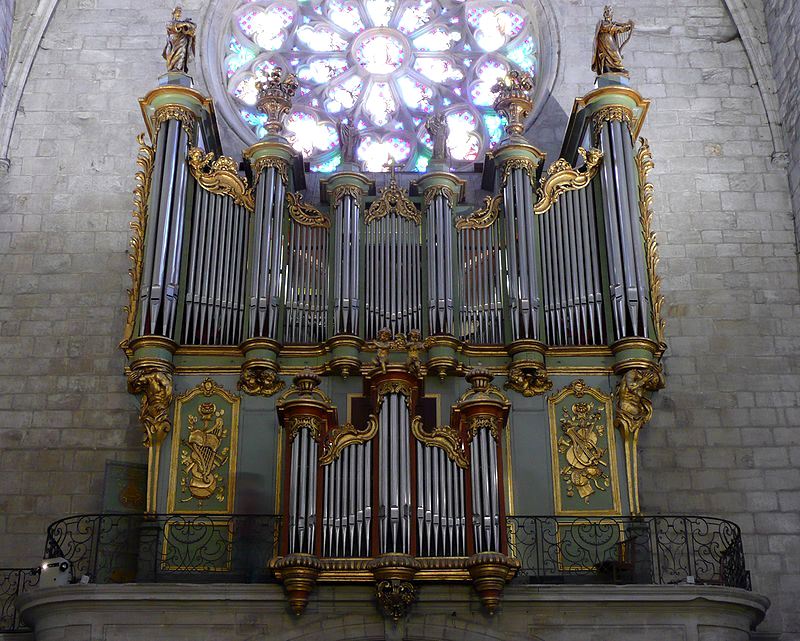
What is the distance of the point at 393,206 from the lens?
47.0 ft

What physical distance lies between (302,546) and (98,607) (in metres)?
1.98

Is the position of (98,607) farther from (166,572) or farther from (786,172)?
(786,172)

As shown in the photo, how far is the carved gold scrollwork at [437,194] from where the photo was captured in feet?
46.9

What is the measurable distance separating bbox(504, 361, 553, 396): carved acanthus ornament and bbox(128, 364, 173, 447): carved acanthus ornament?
3.69m

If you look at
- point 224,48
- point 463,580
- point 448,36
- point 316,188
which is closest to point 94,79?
point 224,48

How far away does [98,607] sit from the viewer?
11242 millimetres

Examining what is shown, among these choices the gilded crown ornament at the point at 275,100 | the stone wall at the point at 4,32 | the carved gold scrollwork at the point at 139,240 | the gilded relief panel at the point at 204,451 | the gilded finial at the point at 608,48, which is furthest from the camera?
the stone wall at the point at 4,32

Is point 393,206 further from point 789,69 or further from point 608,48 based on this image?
point 789,69

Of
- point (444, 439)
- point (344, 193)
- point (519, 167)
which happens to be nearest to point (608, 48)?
point (519, 167)

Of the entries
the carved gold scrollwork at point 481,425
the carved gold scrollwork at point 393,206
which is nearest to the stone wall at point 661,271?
the carved gold scrollwork at point 393,206

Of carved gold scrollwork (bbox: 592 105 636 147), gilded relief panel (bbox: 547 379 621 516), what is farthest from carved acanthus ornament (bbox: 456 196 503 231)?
gilded relief panel (bbox: 547 379 621 516)

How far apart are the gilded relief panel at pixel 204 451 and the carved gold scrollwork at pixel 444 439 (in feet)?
7.08

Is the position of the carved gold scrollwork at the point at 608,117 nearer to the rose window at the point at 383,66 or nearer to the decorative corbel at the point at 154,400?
the rose window at the point at 383,66

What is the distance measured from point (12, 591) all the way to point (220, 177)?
537 cm
